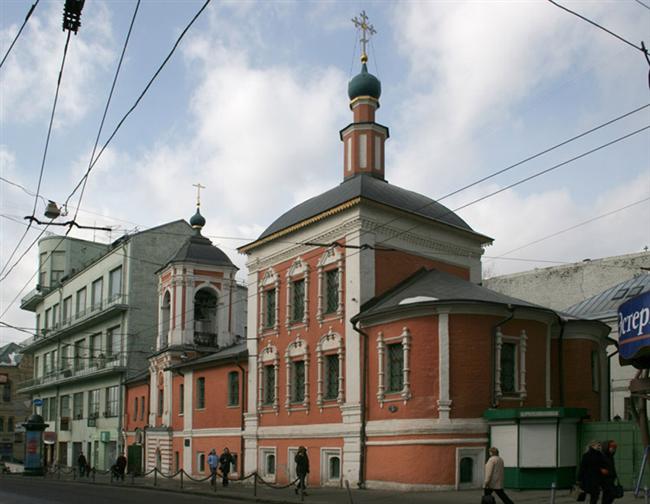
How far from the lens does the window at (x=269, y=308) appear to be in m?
32.3

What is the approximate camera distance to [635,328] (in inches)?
642

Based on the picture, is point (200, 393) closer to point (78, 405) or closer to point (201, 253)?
point (201, 253)

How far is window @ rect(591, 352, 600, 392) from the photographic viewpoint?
90.6 feet

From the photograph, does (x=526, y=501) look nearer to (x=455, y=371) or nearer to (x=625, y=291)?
(x=455, y=371)

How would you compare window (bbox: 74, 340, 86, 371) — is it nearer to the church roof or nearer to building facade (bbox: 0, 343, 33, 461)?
building facade (bbox: 0, 343, 33, 461)

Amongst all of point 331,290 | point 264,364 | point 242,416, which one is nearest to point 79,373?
point 242,416

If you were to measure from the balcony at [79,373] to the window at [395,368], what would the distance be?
1060 inches

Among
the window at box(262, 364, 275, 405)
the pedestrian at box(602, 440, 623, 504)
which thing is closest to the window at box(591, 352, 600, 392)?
the window at box(262, 364, 275, 405)

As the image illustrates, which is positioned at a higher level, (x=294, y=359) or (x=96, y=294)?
(x=96, y=294)

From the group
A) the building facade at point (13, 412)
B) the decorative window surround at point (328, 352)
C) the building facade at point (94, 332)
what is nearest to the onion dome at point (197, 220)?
the building facade at point (94, 332)

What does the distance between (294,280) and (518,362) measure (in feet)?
30.6

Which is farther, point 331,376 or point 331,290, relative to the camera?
point 331,290

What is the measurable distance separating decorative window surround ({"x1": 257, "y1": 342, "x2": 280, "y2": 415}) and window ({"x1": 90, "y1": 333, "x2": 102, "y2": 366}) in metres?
24.5

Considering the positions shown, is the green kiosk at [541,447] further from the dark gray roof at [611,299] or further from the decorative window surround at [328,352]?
the dark gray roof at [611,299]
